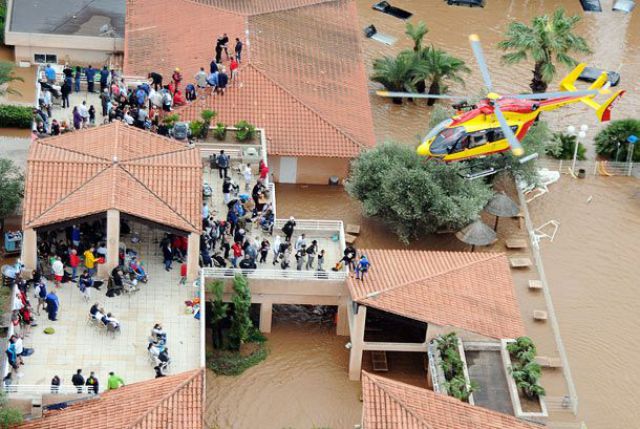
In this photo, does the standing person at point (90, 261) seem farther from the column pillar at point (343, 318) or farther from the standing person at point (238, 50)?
the standing person at point (238, 50)

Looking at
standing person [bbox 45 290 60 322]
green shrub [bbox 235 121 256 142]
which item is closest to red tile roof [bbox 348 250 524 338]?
green shrub [bbox 235 121 256 142]

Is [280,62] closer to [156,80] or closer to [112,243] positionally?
[156,80]

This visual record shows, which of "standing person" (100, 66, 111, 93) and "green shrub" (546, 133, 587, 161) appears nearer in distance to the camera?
"standing person" (100, 66, 111, 93)

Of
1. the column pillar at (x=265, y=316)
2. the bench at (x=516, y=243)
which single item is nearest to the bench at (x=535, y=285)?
the bench at (x=516, y=243)

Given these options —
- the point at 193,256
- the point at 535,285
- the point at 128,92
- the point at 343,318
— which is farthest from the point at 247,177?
the point at 535,285

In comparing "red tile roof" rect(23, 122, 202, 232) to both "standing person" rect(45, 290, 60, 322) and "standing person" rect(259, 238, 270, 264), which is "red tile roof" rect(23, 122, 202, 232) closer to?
"standing person" rect(45, 290, 60, 322)
